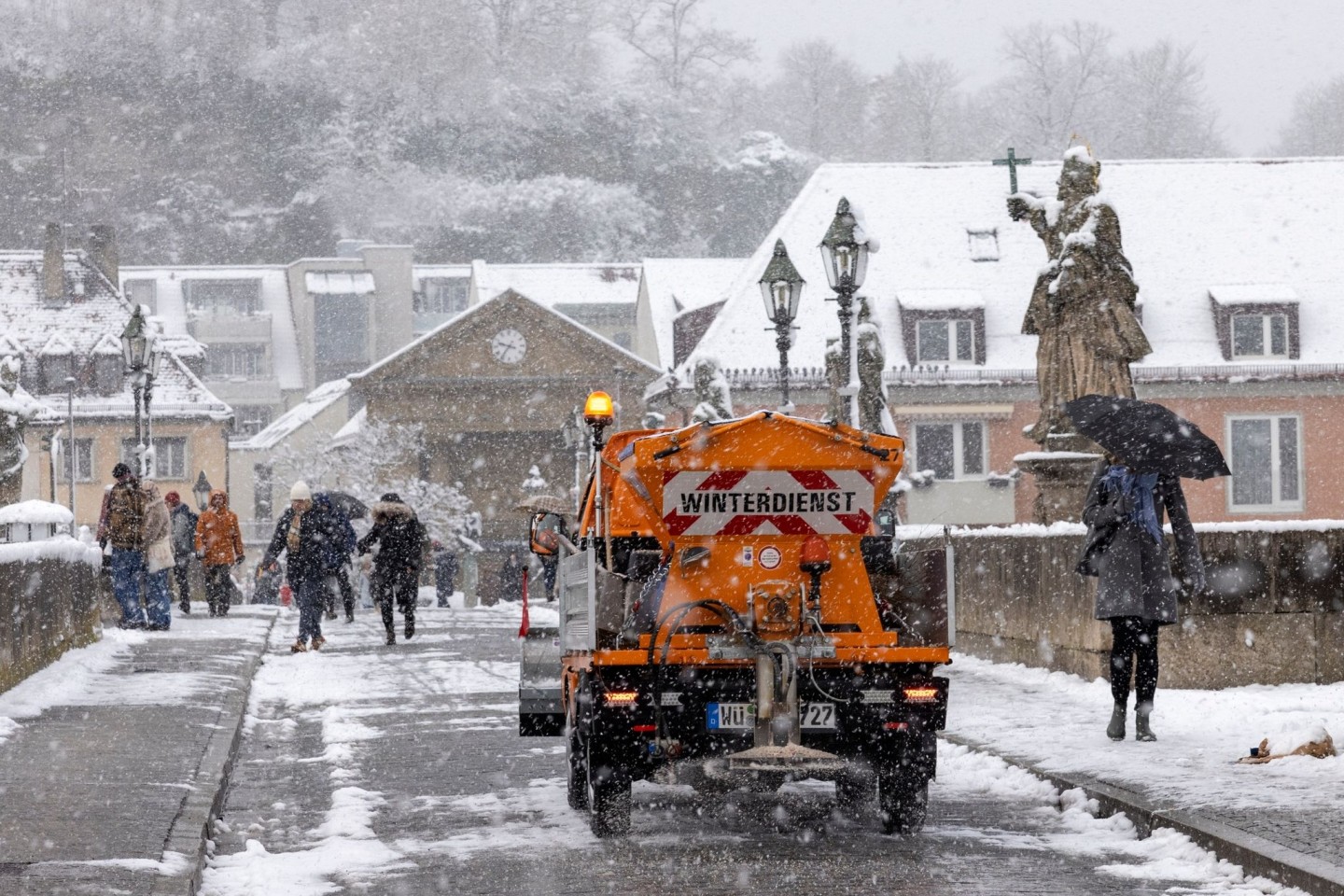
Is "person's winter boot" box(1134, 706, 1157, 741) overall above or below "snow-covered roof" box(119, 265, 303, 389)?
below

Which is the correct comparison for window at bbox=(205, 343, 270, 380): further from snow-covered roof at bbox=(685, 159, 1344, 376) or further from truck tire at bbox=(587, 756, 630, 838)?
truck tire at bbox=(587, 756, 630, 838)

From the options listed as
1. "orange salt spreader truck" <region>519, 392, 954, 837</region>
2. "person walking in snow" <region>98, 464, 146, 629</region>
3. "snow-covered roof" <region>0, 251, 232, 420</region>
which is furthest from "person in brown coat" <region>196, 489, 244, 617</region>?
"snow-covered roof" <region>0, 251, 232, 420</region>

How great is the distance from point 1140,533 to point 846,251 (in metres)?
8.57

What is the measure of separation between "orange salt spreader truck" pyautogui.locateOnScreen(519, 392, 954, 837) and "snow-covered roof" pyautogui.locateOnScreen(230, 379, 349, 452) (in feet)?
234

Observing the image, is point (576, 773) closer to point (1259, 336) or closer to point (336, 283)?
point (1259, 336)

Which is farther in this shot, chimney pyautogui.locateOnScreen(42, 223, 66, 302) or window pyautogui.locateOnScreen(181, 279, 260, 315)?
window pyautogui.locateOnScreen(181, 279, 260, 315)

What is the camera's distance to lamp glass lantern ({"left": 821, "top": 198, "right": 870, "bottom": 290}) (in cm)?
1998

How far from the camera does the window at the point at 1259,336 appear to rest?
1914 inches

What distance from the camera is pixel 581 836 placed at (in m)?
9.24

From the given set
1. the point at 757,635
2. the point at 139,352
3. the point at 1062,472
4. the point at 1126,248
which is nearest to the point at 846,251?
the point at 1062,472

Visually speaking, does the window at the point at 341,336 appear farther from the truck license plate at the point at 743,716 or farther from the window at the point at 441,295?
the truck license plate at the point at 743,716

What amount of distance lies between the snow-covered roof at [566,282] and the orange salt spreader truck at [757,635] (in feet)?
253

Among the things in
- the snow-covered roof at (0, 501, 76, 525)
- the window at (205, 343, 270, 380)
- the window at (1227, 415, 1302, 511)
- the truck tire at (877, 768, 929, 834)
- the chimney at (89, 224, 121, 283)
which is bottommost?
the truck tire at (877, 768, 929, 834)

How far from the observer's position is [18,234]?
9519cm
